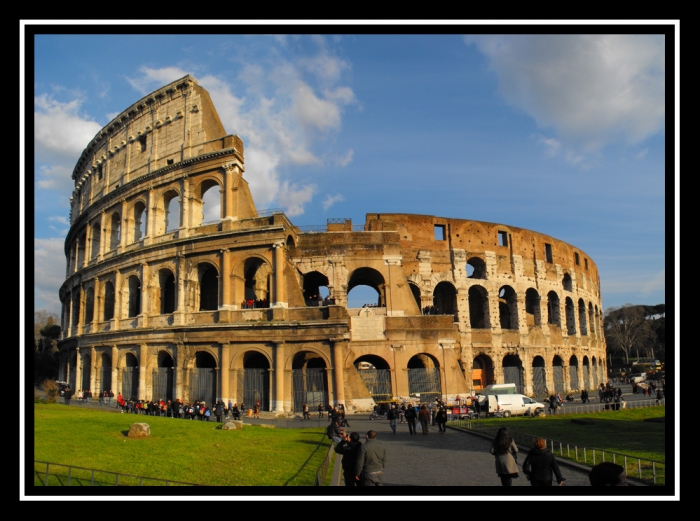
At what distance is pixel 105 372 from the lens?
2972 centimetres

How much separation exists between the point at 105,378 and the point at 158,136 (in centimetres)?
1419

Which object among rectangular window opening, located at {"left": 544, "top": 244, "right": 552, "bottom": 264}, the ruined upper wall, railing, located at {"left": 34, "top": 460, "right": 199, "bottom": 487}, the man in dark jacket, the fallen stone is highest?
the ruined upper wall

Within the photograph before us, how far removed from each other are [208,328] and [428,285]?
14.2m

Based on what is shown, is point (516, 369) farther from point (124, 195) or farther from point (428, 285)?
point (124, 195)

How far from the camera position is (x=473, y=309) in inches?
1474

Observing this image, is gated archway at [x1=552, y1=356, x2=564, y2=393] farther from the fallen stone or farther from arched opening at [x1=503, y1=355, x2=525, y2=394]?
the fallen stone

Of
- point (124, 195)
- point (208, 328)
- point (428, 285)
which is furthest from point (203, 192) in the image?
point (428, 285)

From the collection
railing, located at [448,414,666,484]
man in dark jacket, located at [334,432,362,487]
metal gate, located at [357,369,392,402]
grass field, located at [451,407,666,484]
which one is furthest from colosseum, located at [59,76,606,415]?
man in dark jacket, located at [334,432,362,487]

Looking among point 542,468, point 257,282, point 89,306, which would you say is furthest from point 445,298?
point 542,468

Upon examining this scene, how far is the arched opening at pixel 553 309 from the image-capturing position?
38.6 meters

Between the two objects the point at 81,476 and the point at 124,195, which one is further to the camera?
the point at 124,195

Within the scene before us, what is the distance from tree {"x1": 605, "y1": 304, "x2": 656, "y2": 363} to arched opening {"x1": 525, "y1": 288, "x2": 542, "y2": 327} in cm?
3065

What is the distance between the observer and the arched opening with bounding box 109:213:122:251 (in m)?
32.2

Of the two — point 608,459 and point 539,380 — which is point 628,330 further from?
point 608,459
